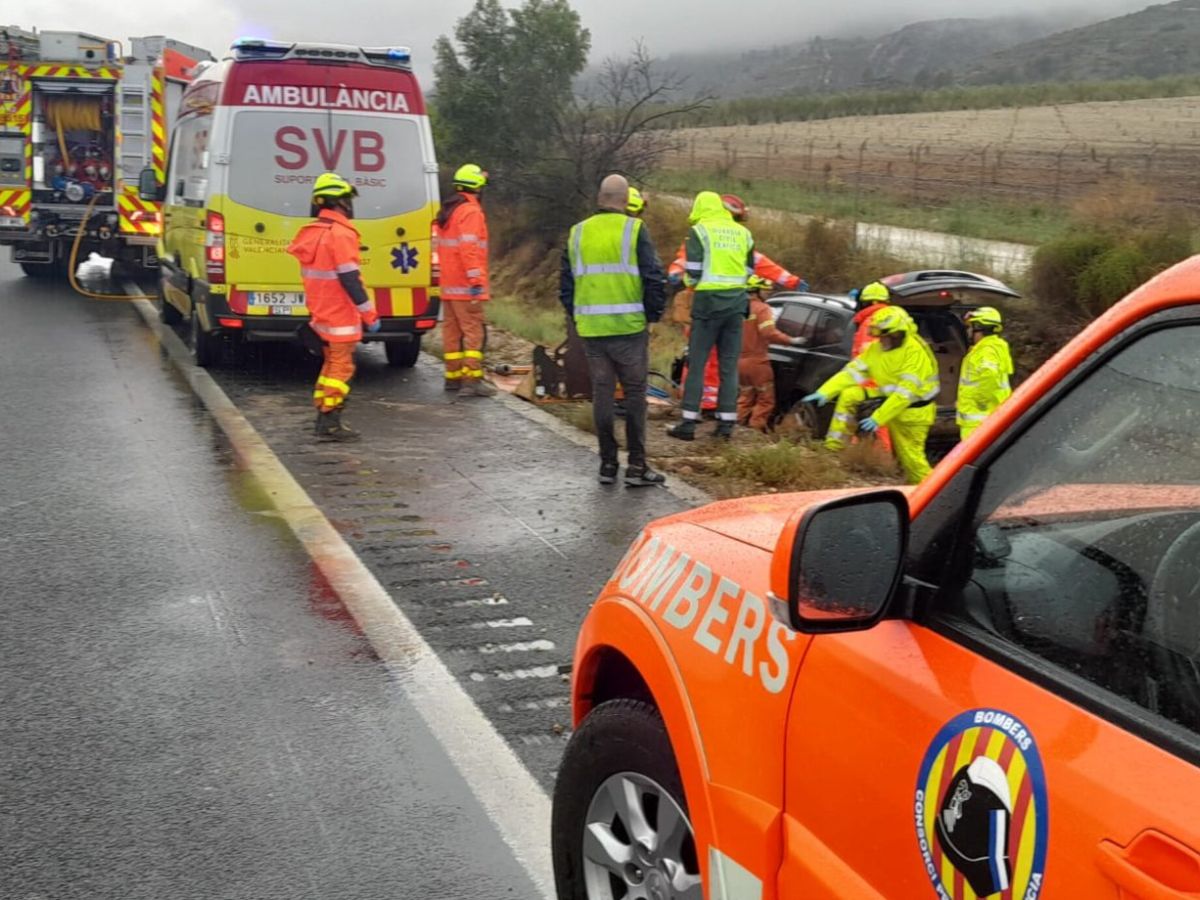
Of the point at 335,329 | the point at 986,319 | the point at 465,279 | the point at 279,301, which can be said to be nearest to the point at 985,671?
the point at 986,319

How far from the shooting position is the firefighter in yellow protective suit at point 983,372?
8703mm

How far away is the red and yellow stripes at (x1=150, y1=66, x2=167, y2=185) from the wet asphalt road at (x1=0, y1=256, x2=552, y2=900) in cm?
1021

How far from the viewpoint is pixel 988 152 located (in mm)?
39656

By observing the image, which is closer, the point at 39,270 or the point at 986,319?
the point at 986,319

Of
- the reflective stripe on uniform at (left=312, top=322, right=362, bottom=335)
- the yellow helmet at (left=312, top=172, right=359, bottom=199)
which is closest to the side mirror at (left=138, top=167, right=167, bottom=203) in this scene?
the yellow helmet at (left=312, top=172, right=359, bottom=199)

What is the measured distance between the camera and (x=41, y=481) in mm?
7926

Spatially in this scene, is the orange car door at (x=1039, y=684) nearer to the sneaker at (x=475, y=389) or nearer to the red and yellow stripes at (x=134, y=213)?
the sneaker at (x=475, y=389)

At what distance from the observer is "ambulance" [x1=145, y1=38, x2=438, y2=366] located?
11.0 meters

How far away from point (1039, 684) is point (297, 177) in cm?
1020

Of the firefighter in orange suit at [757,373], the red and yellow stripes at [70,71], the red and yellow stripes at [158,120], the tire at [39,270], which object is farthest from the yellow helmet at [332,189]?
the tire at [39,270]

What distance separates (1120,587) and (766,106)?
78.5m

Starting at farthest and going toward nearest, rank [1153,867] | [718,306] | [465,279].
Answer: [465,279] → [718,306] → [1153,867]

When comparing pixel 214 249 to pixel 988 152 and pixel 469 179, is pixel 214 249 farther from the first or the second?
pixel 988 152

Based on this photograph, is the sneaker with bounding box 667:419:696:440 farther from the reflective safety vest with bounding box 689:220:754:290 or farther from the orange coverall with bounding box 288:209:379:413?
the orange coverall with bounding box 288:209:379:413
